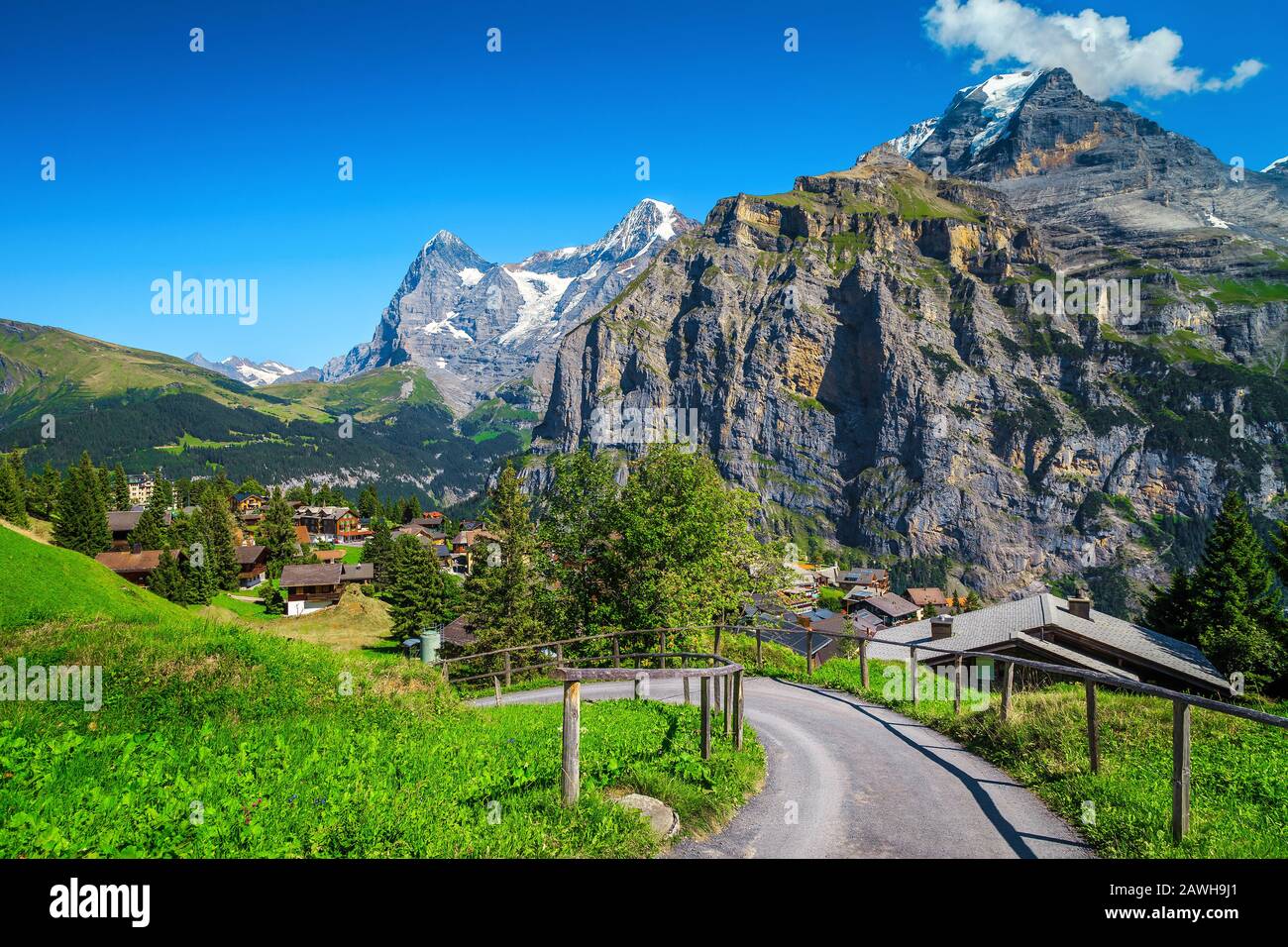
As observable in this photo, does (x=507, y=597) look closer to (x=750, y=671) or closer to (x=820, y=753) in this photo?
(x=750, y=671)

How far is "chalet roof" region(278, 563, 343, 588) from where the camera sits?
296 feet

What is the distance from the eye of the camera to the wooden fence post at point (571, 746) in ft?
25.8

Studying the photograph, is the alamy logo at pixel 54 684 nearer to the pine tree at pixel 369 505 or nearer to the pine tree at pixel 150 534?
the pine tree at pixel 150 534

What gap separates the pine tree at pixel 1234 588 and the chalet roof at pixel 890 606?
74175 millimetres

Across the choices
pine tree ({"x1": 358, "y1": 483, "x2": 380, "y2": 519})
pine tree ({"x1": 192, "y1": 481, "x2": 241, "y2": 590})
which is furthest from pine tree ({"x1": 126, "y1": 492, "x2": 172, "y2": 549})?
pine tree ({"x1": 358, "y1": 483, "x2": 380, "y2": 519})

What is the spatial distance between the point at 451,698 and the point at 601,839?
28.4ft

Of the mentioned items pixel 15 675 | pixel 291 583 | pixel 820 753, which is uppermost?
pixel 15 675

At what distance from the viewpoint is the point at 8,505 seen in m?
75.5

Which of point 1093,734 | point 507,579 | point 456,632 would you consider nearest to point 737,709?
point 1093,734

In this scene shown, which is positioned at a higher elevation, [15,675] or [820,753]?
[15,675]

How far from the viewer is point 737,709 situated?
39.4 feet
